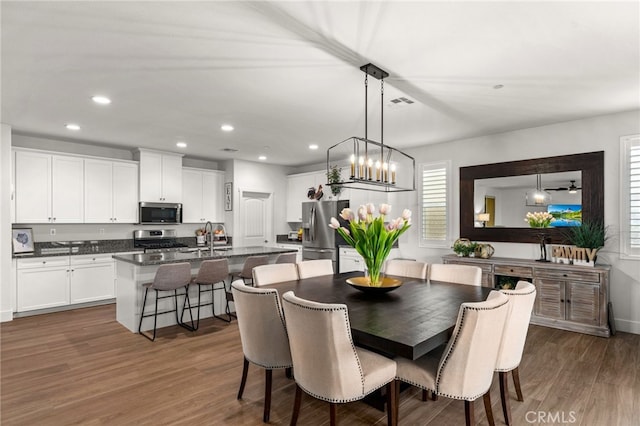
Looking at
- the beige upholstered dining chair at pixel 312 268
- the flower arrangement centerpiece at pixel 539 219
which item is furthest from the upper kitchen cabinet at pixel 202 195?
the flower arrangement centerpiece at pixel 539 219

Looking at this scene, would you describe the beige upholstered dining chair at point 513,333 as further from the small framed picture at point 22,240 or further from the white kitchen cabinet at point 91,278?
the small framed picture at point 22,240

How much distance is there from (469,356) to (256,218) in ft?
19.8

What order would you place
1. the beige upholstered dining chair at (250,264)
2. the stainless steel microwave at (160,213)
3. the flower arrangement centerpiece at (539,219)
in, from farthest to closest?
the stainless steel microwave at (160,213)
the flower arrangement centerpiece at (539,219)
the beige upholstered dining chair at (250,264)

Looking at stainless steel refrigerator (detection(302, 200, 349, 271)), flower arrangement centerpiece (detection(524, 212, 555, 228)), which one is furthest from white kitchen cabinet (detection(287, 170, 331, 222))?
flower arrangement centerpiece (detection(524, 212, 555, 228))

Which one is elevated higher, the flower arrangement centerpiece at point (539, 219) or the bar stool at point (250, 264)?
the flower arrangement centerpiece at point (539, 219)

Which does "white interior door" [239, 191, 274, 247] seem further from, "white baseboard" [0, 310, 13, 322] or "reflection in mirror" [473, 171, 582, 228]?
"reflection in mirror" [473, 171, 582, 228]

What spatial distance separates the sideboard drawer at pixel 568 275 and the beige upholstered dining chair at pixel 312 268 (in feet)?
8.87

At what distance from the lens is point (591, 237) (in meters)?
4.11

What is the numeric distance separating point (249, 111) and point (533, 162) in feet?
12.6

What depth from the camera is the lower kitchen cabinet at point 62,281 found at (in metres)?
4.80

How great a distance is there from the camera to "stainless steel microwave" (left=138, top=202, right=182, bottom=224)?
19.8 feet

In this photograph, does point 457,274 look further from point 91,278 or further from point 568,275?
point 91,278

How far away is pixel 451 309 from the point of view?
88.4 inches

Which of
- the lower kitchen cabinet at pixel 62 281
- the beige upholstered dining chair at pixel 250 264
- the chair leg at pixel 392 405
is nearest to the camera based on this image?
the chair leg at pixel 392 405
